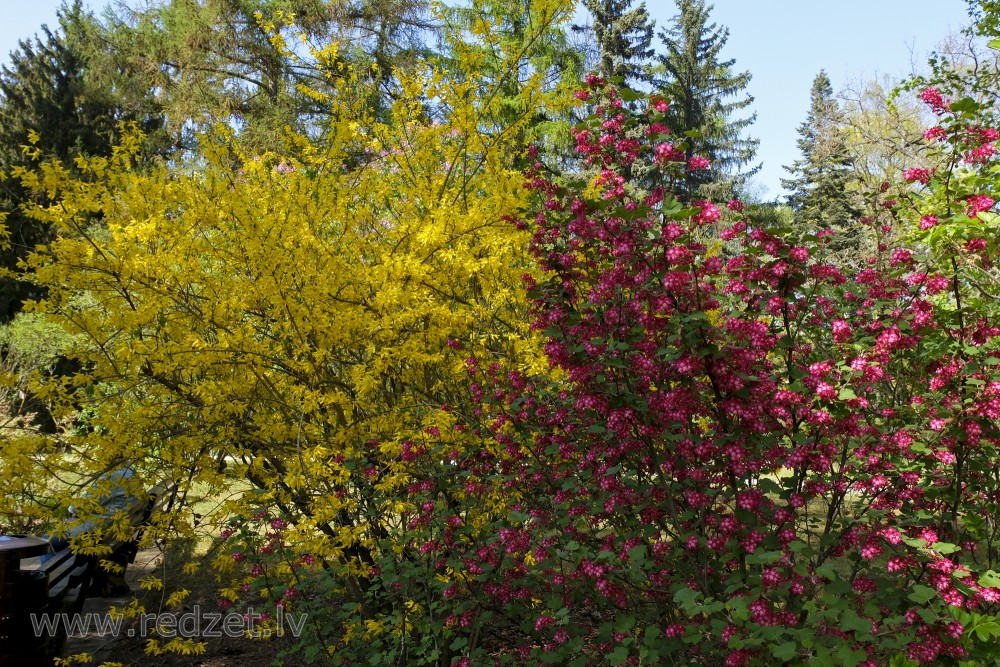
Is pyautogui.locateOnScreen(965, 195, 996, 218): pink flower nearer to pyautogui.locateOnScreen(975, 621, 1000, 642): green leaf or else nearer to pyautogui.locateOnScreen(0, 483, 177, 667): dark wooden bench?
pyautogui.locateOnScreen(975, 621, 1000, 642): green leaf

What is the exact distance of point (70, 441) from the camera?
4051 mm

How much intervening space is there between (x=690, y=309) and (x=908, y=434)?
0.87 metres

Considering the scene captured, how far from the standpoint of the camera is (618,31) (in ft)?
71.4

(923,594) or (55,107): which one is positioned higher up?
(55,107)

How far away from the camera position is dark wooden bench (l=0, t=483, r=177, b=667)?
4.14 m

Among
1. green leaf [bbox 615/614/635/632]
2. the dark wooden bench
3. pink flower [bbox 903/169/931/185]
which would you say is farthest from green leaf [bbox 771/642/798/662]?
the dark wooden bench

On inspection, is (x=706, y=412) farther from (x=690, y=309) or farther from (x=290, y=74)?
(x=290, y=74)

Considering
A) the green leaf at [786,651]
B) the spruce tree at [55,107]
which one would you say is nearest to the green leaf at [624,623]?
the green leaf at [786,651]

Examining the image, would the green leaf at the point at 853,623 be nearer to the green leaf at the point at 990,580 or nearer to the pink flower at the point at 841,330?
the green leaf at the point at 990,580

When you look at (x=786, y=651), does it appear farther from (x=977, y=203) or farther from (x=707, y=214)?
(x=977, y=203)

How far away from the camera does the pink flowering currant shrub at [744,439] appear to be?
96.9 inches

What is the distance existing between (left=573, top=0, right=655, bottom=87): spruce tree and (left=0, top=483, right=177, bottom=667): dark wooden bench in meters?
19.2

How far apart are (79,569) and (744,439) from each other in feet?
15.4

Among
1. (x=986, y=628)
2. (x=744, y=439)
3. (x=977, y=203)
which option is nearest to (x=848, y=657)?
(x=986, y=628)
